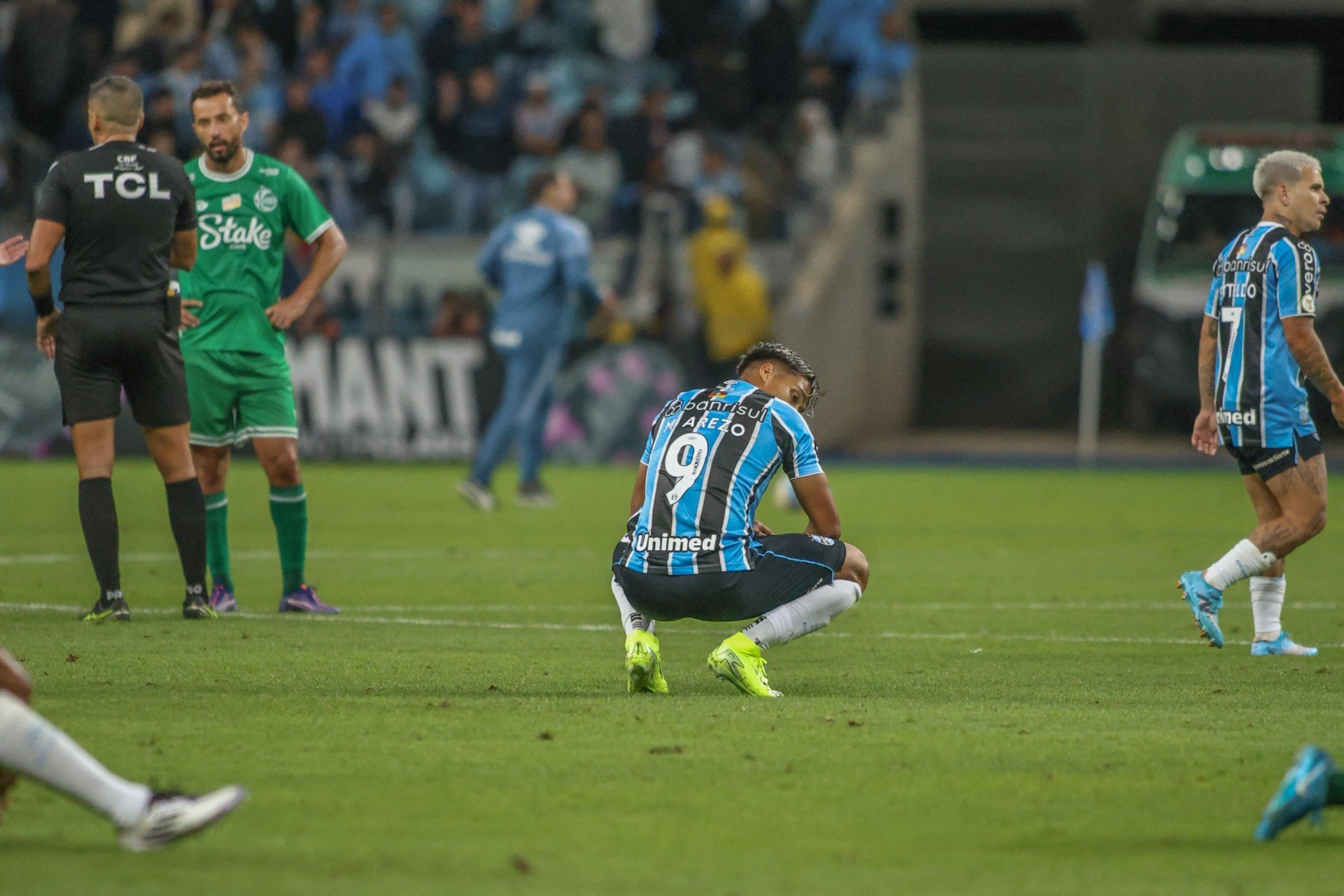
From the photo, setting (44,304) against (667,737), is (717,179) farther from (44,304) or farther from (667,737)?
(667,737)

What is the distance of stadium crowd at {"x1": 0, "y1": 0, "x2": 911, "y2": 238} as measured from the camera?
23.1 m

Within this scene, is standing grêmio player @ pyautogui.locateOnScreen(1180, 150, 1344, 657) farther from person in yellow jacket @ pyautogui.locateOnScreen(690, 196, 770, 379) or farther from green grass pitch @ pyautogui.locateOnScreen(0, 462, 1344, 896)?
person in yellow jacket @ pyautogui.locateOnScreen(690, 196, 770, 379)

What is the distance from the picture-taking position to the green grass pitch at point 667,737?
448 cm

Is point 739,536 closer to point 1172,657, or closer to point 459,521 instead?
point 1172,657

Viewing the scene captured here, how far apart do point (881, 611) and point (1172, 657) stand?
199 cm

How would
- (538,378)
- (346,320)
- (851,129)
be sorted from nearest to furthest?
1. (538,378)
2. (346,320)
3. (851,129)

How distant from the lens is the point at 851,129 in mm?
25734

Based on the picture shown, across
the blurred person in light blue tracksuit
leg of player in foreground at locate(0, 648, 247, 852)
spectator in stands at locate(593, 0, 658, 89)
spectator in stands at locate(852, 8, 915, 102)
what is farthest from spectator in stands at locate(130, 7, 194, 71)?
leg of player in foreground at locate(0, 648, 247, 852)

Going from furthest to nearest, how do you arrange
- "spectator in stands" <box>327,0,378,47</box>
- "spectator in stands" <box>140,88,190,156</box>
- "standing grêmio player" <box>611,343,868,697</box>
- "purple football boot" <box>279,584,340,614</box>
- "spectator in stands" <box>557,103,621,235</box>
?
"spectator in stands" <box>327,0,378,47</box>
"spectator in stands" <box>557,103,621,235</box>
"spectator in stands" <box>140,88,190,156</box>
"purple football boot" <box>279,584,340,614</box>
"standing grêmio player" <box>611,343,868,697</box>

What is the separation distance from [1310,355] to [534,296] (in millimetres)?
9289

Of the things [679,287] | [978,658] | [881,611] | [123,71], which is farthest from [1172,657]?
[123,71]

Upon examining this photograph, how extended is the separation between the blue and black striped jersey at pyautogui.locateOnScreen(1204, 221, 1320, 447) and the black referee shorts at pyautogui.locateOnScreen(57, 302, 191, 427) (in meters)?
4.46

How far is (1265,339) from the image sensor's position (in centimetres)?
852

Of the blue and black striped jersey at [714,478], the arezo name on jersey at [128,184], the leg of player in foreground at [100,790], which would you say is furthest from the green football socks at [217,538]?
the leg of player in foreground at [100,790]
